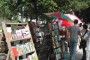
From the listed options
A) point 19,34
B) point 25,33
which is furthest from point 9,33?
point 25,33

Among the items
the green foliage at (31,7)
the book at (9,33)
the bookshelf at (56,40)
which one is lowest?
the bookshelf at (56,40)

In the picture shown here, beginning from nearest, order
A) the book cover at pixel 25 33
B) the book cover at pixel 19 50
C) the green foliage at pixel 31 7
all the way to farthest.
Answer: the book cover at pixel 19 50, the book cover at pixel 25 33, the green foliage at pixel 31 7

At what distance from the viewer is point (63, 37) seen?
12.3 metres

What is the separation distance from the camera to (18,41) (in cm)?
831

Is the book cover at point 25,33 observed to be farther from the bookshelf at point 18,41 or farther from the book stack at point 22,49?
the book stack at point 22,49

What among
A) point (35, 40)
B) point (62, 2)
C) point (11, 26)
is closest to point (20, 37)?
point (11, 26)

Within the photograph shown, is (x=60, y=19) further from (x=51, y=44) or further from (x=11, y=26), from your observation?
(x=11, y=26)

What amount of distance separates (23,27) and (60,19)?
2.49 meters

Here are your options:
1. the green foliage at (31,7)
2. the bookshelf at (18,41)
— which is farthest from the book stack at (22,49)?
the green foliage at (31,7)

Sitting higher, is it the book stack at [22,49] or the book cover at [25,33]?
the book cover at [25,33]

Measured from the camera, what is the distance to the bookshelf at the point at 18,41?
7739mm

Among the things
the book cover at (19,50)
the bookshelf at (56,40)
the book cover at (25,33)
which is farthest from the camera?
the bookshelf at (56,40)

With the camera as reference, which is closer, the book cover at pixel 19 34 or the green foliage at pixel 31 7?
the book cover at pixel 19 34

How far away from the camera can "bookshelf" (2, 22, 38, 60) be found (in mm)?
7739
